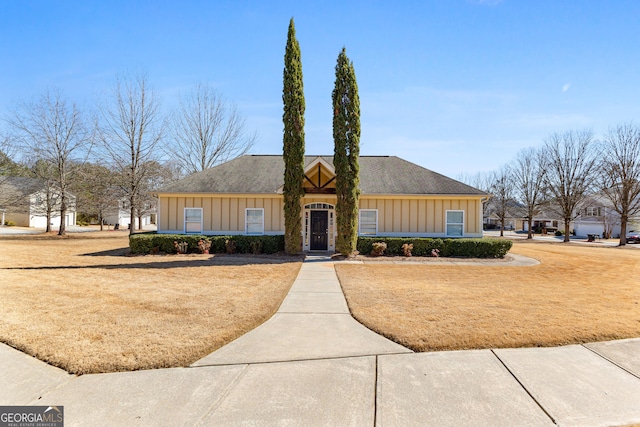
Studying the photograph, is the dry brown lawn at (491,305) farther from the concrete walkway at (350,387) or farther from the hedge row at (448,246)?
the hedge row at (448,246)

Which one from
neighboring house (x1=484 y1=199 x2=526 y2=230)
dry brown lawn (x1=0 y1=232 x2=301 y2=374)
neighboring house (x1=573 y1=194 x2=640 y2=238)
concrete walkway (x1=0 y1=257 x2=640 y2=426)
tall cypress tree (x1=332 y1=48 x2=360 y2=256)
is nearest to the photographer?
concrete walkway (x1=0 y1=257 x2=640 y2=426)

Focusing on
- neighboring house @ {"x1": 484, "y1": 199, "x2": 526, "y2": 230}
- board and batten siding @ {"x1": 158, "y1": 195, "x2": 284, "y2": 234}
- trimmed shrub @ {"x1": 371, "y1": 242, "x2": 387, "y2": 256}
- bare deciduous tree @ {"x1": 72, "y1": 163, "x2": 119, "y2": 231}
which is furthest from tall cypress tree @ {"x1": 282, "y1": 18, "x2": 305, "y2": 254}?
neighboring house @ {"x1": 484, "y1": 199, "x2": 526, "y2": 230}

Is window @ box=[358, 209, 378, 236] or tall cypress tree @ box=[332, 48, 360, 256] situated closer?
tall cypress tree @ box=[332, 48, 360, 256]

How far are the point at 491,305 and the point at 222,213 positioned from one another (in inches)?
570

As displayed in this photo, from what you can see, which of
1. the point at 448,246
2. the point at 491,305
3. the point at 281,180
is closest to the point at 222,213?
the point at 281,180

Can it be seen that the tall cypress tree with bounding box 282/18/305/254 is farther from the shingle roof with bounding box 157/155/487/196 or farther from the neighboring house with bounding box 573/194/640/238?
the neighboring house with bounding box 573/194/640/238

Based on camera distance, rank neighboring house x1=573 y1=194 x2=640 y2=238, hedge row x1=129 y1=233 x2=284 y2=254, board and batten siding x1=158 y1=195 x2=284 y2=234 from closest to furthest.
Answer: hedge row x1=129 y1=233 x2=284 y2=254, board and batten siding x1=158 y1=195 x2=284 y2=234, neighboring house x1=573 y1=194 x2=640 y2=238

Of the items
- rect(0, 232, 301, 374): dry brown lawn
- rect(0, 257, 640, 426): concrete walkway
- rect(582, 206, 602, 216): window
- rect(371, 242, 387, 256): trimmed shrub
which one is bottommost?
rect(0, 257, 640, 426): concrete walkway

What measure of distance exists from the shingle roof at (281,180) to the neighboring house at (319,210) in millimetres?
54

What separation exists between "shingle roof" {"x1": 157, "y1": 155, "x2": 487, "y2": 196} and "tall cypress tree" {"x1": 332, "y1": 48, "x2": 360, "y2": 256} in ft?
7.68

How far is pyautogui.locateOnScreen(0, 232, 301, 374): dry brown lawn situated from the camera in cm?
438

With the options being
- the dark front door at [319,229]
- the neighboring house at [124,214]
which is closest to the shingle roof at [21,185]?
the neighboring house at [124,214]

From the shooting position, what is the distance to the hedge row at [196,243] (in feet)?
53.6

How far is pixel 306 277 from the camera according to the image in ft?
34.9
